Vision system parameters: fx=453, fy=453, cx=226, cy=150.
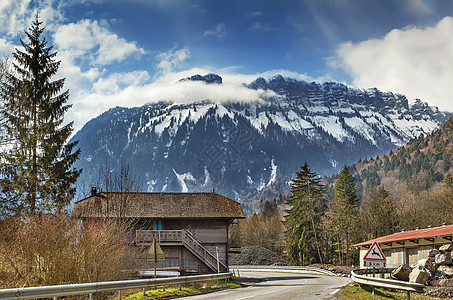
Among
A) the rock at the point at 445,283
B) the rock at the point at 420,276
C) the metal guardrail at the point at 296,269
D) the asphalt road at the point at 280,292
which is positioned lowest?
the metal guardrail at the point at 296,269

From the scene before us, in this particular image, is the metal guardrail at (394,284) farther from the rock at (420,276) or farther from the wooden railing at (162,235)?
the wooden railing at (162,235)

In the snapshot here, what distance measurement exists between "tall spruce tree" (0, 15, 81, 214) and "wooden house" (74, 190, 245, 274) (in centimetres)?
692

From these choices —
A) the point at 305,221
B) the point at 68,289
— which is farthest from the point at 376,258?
the point at 305,221

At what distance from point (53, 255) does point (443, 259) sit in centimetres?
1751

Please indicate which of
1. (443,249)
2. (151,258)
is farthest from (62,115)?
(443,249)

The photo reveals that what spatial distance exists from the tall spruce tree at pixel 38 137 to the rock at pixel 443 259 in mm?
21458

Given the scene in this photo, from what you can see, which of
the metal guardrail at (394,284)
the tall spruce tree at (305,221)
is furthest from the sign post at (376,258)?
the tall spruce tree at (305,221)

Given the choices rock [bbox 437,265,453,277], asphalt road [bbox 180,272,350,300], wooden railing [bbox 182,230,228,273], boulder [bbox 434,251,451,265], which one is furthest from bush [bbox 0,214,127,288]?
wooden railing [bbox 182,230,228,273]

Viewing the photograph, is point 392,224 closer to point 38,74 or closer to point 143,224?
point 143,224

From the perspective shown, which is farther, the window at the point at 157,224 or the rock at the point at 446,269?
the window at the point at 157,224

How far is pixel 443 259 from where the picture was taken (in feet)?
70.3

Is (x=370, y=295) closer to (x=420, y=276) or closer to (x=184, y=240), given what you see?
(x=420, y=276)

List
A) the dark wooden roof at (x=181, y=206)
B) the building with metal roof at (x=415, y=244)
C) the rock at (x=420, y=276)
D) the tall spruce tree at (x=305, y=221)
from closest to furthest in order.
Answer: the rock at (x=420, y=276), the building with metal roof at (x=415, y=244), the dark wooden roof at (x=181, y=206), the tall spruce tree at (x=305, y=221)

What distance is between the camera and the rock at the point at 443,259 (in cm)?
2139
